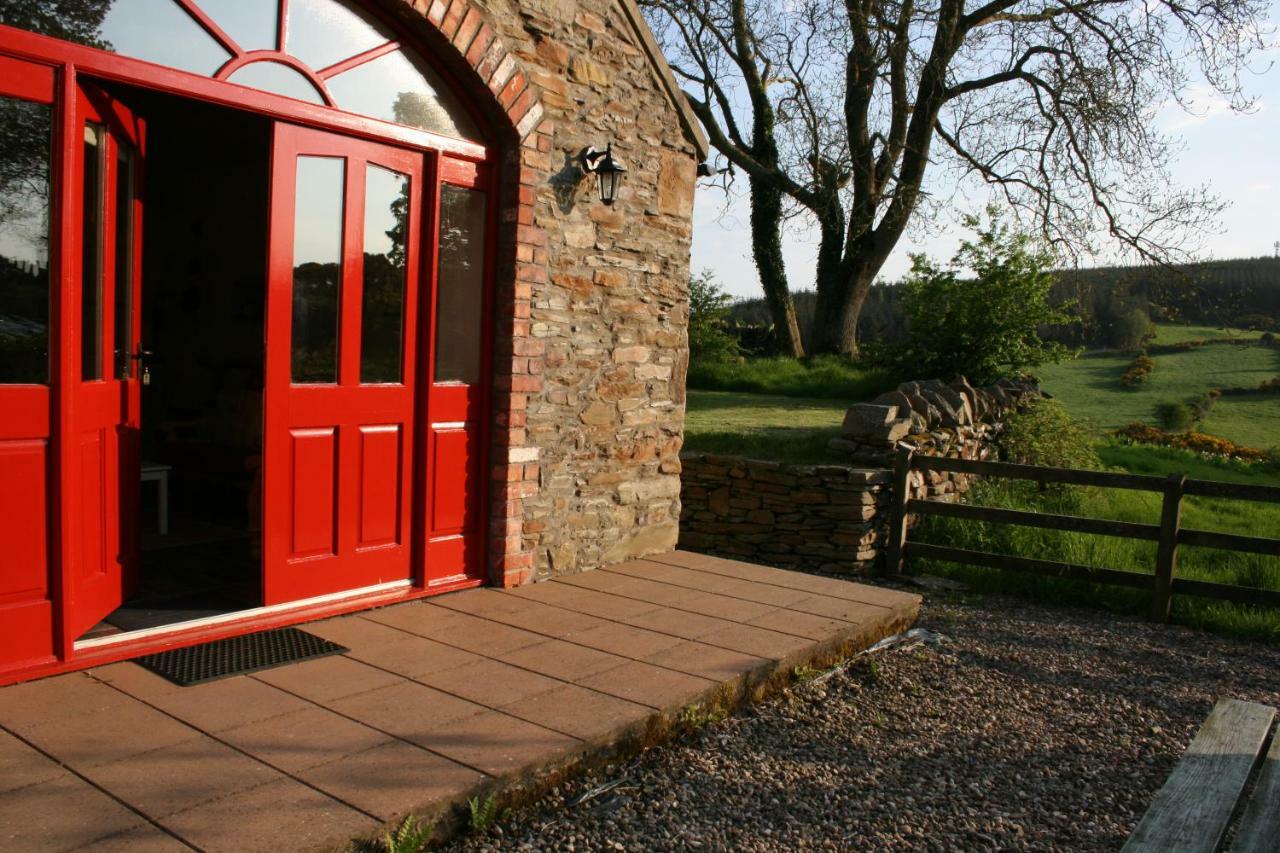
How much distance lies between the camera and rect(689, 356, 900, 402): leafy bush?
13.1 m

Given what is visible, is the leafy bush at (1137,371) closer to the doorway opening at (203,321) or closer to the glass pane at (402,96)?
the glass pane at (402,96)

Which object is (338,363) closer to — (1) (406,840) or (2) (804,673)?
(1) (406,840)

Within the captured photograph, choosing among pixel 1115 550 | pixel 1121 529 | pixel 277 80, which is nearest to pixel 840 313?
pixel 1115 550

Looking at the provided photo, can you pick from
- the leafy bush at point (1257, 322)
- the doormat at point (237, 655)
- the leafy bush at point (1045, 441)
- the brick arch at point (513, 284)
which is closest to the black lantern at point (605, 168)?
the brick arch at point (513, 284)

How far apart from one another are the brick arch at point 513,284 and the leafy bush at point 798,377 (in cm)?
A: 810

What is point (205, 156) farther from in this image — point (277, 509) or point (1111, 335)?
point (1111, 335)

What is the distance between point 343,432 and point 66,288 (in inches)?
53.8

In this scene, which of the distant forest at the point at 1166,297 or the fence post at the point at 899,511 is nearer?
the fence post at the point at 899,511

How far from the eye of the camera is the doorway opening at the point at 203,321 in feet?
21.7

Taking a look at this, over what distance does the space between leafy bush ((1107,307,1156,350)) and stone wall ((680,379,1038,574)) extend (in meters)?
8.17

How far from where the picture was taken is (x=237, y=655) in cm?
394

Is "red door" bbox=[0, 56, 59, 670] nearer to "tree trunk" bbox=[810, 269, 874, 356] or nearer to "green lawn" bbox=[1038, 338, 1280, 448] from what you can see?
"green lawn" bbox=[1038, 338, 1280, 448]

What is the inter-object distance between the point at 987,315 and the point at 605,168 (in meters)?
7.25

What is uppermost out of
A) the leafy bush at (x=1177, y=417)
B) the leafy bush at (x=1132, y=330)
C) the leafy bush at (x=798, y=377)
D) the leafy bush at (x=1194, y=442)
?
the leafy bush at (x=1132, y=330)
